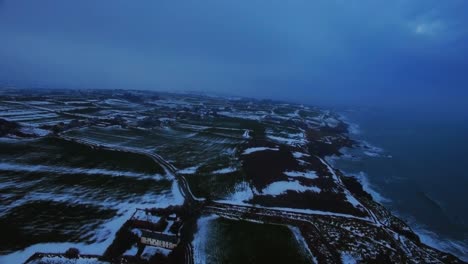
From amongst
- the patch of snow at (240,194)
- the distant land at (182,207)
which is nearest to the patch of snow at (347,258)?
the distant land at (182,207)

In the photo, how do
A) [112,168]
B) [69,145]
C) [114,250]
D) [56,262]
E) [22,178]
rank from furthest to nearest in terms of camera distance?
1. [69,145]
2. [112,168]
3. [22,178]
4. [114,250]
5. [56,262]

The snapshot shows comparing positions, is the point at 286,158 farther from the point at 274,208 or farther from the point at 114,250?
the point at 114,250

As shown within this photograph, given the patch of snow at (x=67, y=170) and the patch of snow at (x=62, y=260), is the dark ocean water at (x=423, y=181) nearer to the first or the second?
the patch of snow at (x=62, y=260)

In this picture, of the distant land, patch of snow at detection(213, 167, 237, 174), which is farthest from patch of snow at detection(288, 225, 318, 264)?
patch of snow at detection(213, 167, 237, 174)

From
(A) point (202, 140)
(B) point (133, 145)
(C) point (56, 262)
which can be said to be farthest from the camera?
(A) point (202, 140)

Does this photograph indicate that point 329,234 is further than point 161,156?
No

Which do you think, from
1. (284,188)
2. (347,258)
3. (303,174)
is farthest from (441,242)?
(303,174)

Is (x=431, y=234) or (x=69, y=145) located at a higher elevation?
(x=69, y=145)

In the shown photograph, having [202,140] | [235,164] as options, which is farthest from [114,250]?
[202,140]
